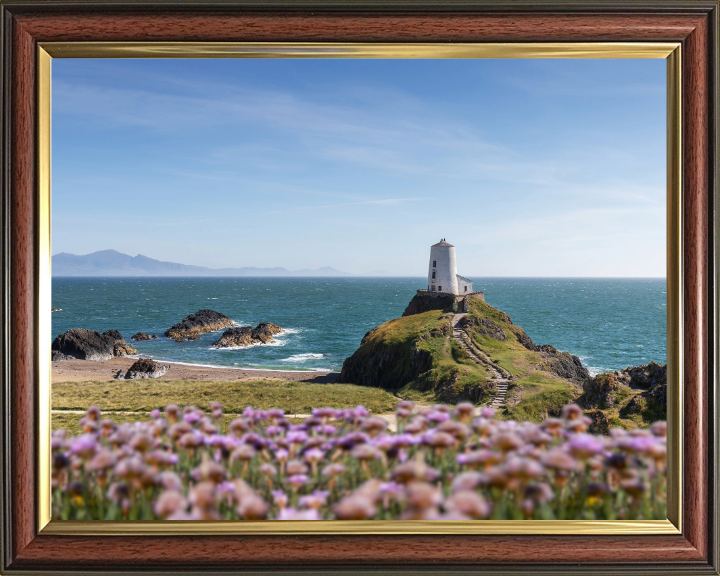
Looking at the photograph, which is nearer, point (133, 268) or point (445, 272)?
point (133, 268)

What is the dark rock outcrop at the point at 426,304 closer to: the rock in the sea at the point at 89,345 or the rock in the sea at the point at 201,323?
the rock in the sea at the point at 201,323

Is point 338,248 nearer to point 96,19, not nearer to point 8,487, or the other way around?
point 96,19

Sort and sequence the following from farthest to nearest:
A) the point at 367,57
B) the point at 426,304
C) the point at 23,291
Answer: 1. the point at 426,304
2. the point at 367,57
3. the point at 23,291

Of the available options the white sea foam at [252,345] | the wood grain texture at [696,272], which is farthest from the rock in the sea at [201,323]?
the wood grain texture at [696,272]

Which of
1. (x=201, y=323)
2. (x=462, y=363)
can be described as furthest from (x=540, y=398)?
(x=201, y=323)

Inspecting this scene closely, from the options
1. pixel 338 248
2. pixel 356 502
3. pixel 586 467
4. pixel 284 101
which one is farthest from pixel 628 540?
pixel 284 101

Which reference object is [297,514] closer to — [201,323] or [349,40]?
[349,40]
